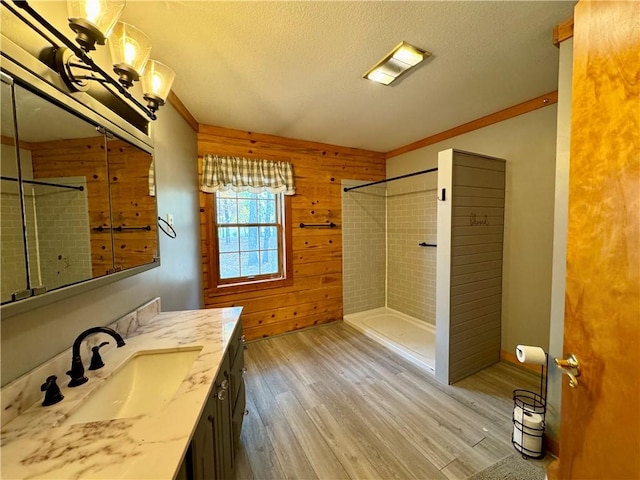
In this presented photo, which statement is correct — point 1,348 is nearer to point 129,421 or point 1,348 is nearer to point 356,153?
point 129,421

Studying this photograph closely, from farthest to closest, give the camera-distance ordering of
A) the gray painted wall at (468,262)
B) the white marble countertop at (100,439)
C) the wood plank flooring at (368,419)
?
the gray painted wall at (468,262), the wood plank flooring at (368,419), the white marble countertop at (100,439)

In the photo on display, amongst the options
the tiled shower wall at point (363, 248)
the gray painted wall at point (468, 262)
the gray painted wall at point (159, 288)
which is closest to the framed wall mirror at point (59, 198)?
Result: the gray painted wall at point (159, 288)

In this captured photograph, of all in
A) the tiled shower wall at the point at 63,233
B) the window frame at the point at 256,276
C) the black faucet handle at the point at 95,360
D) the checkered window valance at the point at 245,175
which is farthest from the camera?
the window frame at the point at 256,276

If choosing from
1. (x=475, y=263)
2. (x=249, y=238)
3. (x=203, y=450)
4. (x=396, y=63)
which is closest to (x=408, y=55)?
(x=396, y=63)

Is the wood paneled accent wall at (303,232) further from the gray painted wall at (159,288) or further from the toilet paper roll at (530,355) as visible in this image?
the toilet paper roll at (530,355)

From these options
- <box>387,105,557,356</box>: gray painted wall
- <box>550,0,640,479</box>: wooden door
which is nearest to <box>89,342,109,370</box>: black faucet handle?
<box>550,0,640,479</box>: wooden door


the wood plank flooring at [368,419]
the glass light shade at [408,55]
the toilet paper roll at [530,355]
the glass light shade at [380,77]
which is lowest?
the wood plank flooring at [368,419]

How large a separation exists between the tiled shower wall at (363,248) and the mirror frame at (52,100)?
2737 mm

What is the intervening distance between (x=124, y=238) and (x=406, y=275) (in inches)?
132

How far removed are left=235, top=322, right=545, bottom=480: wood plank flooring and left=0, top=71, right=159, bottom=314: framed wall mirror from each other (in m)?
1.42

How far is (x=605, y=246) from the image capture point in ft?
2.31

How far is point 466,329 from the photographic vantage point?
2252mm

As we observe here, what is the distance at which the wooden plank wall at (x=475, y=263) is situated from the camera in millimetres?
2137

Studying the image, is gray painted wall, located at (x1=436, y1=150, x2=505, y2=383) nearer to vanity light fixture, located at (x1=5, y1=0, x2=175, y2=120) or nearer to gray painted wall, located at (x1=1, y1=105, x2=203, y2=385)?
vanity light fixture, located at (x1=5, y1=0, x2=175, y2=120)
